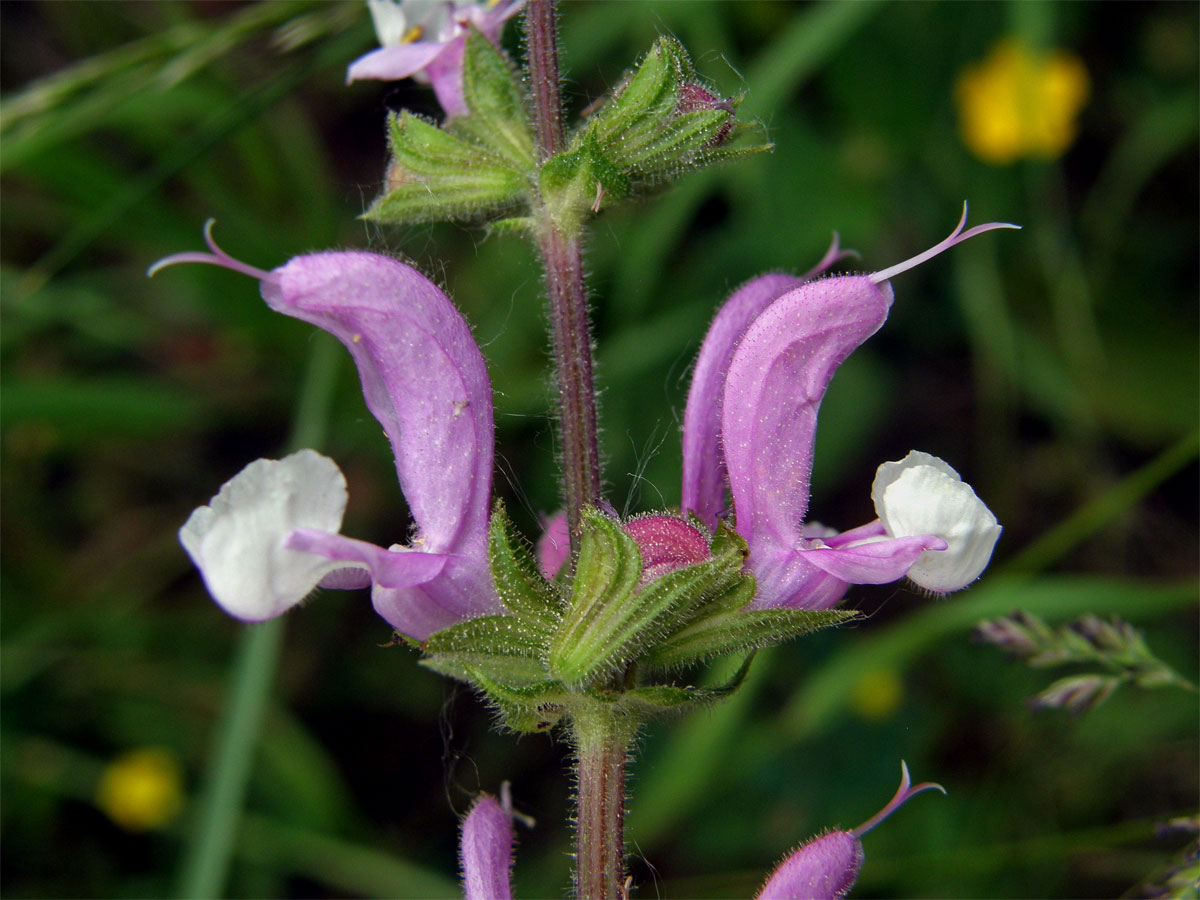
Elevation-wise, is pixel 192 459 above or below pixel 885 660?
above

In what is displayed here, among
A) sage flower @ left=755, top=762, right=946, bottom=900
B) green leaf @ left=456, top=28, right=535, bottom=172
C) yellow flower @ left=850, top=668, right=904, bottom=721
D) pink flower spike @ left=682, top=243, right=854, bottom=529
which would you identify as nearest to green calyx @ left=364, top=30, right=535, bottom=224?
green leaf @ left=456, top=28, right=535, bottom=172

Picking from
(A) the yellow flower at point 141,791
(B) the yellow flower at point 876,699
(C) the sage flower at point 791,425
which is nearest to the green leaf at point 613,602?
(C) the sage flower at point 791,425

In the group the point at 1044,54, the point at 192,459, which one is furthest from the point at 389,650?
the point at 1044,54

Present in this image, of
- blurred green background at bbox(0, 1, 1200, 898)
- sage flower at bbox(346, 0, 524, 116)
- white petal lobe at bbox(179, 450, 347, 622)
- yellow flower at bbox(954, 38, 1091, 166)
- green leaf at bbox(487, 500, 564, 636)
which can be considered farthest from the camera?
yellow flower at bbox(954, 38, 1091, 166)

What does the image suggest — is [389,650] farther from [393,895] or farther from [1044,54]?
[1044,54]

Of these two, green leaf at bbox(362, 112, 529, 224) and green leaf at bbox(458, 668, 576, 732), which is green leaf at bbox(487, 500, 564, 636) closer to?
green leaf at bbox(458, 668, 576, 732)
